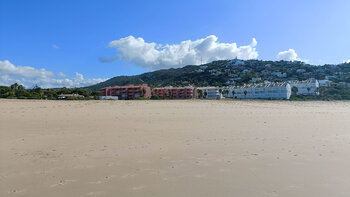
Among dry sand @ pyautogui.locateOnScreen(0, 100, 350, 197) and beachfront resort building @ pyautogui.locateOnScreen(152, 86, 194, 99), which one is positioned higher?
beachfront resort building @ pyautogui.locateOnScreen(152, 86, 194, 99)

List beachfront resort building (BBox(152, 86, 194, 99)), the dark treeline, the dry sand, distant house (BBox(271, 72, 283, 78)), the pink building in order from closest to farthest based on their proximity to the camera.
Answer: the dry sand < the dark treeline < the pink building < beachfront resort building (BBox(152, 86, 194, 99)) < distant house (BBox(271, 72, 283, 78))

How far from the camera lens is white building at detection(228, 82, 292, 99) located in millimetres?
82713

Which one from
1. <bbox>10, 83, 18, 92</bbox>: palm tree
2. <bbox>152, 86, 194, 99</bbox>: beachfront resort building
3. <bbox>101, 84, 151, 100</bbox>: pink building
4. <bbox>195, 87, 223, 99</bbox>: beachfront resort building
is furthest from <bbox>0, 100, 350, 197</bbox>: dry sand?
<bbox>152, 86, 194, 99</bbox>: beachfront resort building

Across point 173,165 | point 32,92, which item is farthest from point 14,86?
point 173,165

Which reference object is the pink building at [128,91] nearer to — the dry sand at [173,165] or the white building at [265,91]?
the white building at [265,91]

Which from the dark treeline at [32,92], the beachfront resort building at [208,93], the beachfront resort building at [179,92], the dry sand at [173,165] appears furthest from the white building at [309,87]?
the dry sand at [173,165]

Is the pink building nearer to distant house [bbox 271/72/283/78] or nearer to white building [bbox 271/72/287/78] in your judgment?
distant house [bbox 271/72/283/78]

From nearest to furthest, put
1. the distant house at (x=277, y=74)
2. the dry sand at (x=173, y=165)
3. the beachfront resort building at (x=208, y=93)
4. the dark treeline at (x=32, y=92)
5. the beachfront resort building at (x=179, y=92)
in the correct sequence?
1. the dry sand at (x=173, y=165)
2. the dark treeline at (x=32, y=92)
3. the beachfront resort building at (x=208, y=93)
4. the beachfront resort building at (x=179, y=92)
5. the distant house at (x=277, y=74)

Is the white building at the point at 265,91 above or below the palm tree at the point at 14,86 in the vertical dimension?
below

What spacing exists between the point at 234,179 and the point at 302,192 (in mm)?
1243

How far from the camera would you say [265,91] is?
89.7 meters

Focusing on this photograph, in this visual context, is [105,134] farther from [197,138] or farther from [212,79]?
[212,79]

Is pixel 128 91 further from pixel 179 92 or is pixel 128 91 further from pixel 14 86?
pixel 14 86

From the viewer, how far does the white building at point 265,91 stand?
82713mm
